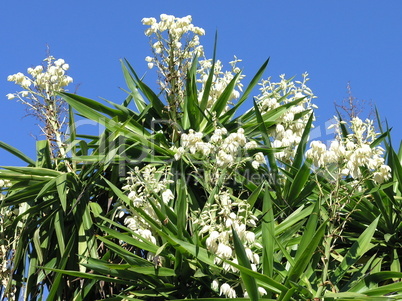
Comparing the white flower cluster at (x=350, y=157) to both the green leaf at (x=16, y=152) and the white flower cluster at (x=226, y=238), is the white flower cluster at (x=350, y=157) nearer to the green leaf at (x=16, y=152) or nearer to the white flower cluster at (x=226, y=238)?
the white flower cluster at (x=226, y=238)

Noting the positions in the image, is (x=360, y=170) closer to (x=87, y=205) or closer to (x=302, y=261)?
(x=302, y=261)

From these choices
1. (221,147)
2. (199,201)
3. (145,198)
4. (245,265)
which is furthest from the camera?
(199,201)

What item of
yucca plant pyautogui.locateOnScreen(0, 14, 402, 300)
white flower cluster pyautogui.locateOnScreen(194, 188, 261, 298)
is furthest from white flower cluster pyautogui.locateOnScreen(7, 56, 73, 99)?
white flower cluster pyautogui.locateOnScreen(194, 188, 261, 298)

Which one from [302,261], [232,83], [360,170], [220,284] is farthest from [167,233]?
[232,83]

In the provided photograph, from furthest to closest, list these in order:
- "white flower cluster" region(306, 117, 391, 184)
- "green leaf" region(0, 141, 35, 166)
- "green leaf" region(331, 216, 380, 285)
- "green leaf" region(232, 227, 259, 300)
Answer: "green leaf" region(0, 141, 35, 166), "green leaf" region(331, 216, 380, 285), "white flower cluster" region(306, 117, 391, 184), "green leaf" region(232, 227, 259, 300)

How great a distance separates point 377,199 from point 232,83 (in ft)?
4.13

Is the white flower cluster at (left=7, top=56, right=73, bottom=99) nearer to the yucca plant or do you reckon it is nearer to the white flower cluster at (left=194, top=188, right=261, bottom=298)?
the yucca plant

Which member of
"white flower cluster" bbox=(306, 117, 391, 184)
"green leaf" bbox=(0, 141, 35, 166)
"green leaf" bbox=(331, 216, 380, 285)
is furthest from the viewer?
"green leaf" bbox=(0, 141, 35, 166)

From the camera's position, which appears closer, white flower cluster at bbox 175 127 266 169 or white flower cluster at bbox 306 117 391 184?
white flower cluster at bbox 306 117 391 184

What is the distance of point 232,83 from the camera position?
4957mm

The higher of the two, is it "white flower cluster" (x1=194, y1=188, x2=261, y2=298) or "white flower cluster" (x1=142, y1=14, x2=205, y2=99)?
"white flower cluster" (x1=142, y1=14, x2=205, y2=99)

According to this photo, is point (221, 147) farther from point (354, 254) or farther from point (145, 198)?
point (354, 254)

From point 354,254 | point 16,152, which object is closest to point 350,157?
point 354,254

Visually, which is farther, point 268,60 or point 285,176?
point 268,60
